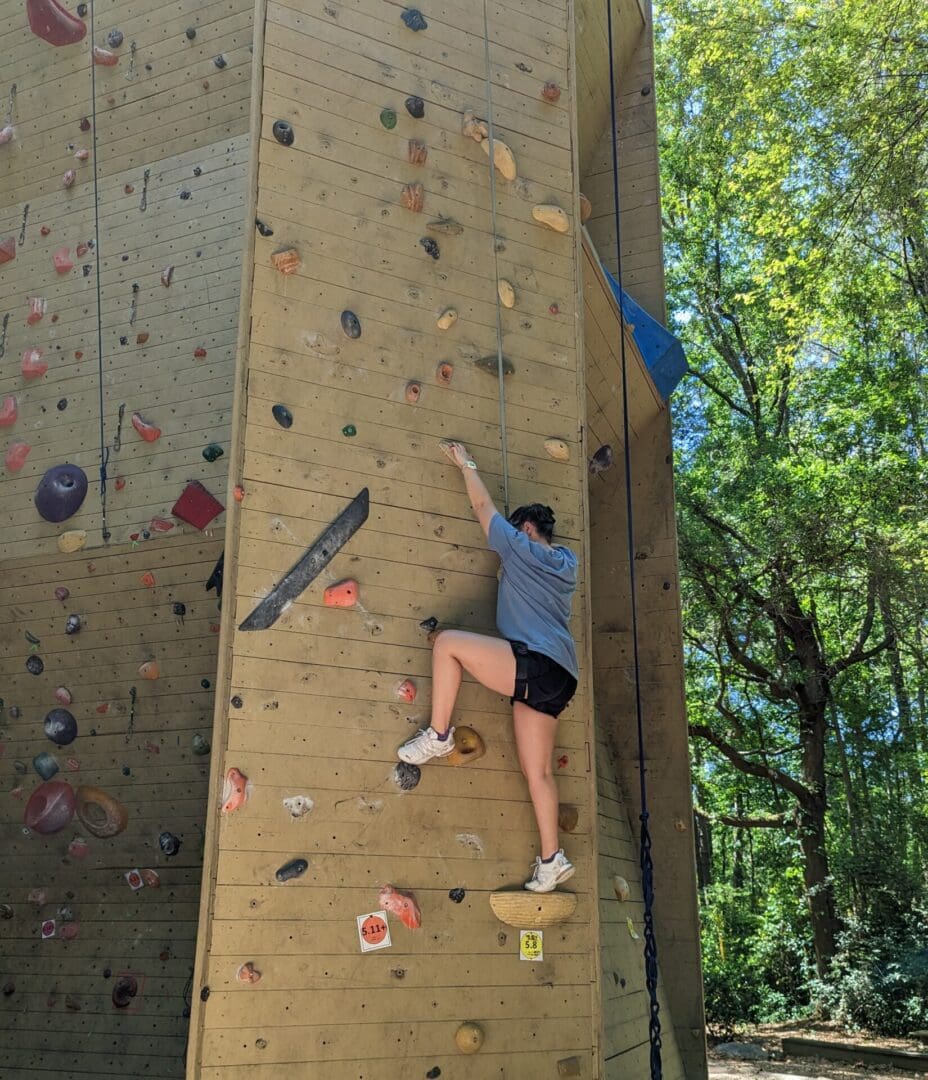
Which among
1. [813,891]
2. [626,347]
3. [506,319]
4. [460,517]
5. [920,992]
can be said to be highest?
[626,347]

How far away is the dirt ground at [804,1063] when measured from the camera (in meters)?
8.13

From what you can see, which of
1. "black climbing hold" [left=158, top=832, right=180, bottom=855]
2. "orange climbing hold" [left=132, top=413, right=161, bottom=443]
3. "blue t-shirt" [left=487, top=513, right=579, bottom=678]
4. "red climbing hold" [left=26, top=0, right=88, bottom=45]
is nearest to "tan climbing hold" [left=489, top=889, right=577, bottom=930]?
"blue t-shirt" [left=487, top=513, right=579, bottom=678]

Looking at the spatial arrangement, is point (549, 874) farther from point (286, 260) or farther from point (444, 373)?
point (286, 260)

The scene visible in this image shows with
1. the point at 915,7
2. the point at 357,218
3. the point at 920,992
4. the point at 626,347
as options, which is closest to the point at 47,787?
the point at 357,218

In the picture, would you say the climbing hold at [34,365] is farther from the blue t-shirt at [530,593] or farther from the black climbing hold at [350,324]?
the blue t-shirt at [530,593]

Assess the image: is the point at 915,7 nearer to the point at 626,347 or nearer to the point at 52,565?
the point at 626,347

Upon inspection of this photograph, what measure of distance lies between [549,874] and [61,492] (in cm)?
273

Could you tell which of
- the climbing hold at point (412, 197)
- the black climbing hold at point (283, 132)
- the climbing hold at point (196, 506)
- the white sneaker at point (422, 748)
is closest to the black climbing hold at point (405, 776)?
the white sneaker at point (422, 748)

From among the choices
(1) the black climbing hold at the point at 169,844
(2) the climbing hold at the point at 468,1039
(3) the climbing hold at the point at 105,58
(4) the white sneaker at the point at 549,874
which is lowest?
(2) the climbing hold at the point at 468,1039

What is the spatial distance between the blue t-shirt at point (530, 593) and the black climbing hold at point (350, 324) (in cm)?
78

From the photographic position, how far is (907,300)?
10438mm

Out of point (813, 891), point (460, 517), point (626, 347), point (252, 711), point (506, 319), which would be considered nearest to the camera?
point (252, 711)

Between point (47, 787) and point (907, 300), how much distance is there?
9.21 meters

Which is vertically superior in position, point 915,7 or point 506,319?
point 915,7
